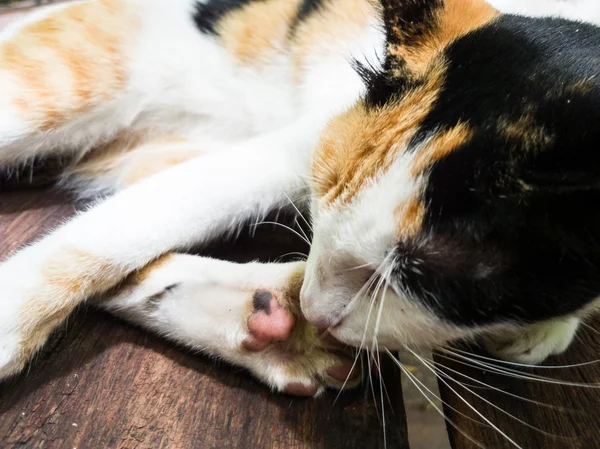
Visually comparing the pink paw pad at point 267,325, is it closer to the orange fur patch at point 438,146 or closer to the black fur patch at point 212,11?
the orange fur patch at point 438,146

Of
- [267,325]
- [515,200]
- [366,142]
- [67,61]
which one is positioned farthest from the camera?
[67,61]

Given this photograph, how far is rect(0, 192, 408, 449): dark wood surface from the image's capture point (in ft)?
2.09

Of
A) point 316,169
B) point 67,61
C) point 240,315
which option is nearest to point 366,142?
point 316,169

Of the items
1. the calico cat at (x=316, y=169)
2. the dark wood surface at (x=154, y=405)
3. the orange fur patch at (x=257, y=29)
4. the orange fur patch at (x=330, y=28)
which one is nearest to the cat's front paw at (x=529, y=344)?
the calico cat at (x=316, y=169)

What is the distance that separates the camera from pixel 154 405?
0.68m

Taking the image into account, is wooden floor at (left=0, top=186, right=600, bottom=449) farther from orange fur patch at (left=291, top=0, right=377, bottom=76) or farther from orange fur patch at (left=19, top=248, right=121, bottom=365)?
orange fur patch at (left=291, top=0, right=377, bottom=76)

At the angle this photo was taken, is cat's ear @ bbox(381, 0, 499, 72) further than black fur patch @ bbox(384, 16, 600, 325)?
Yes

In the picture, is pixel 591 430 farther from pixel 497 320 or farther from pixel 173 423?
pixel 173 423

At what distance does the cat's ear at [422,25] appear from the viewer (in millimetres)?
653

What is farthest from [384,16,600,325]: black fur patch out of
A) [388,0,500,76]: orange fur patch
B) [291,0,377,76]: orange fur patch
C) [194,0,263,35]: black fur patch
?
[194,0,263,35]: black fur patch

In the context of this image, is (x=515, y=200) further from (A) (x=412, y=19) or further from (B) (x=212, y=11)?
(B) (x=212, y=11)

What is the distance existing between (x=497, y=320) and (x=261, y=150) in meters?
0.55

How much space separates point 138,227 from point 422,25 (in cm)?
53

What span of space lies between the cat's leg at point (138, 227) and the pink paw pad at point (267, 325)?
0.22 metres
